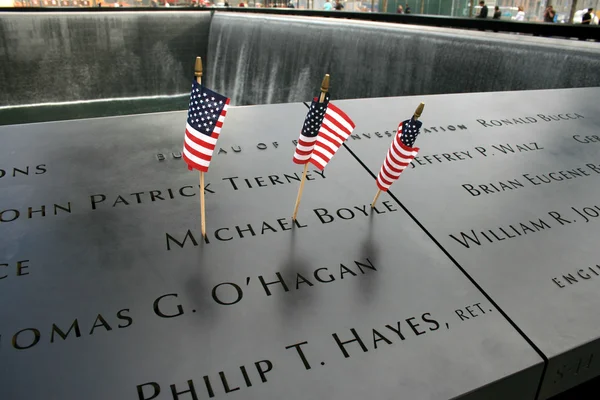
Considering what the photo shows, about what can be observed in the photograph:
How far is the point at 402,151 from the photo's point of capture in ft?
8.03

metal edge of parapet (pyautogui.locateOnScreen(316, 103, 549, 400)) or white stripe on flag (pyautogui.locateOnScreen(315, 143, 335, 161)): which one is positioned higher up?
white stripe on flag (pyautogui.locateOnScreen(315, 143, 335, 161))

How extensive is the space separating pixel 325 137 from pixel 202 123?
610 millimetres

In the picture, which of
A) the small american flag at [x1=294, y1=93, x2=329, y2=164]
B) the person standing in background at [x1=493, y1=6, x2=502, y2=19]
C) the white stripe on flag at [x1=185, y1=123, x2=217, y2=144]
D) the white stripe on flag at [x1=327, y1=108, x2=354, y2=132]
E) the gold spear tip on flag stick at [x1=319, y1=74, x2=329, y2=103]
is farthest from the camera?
the person standing in background at [x1=493, y1=6, x2=502, y2=19]

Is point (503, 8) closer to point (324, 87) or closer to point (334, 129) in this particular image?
point (334, 129)

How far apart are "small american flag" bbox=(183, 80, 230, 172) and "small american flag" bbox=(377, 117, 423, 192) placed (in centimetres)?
87

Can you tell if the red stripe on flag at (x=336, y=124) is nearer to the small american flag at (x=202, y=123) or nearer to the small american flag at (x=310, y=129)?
the small american flag at (x=310, y=129)

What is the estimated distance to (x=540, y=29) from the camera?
8055 mm

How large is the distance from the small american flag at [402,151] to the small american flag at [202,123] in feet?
2.86

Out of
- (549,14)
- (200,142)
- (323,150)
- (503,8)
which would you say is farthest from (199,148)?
(503,8)

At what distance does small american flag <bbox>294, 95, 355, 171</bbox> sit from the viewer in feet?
7.57

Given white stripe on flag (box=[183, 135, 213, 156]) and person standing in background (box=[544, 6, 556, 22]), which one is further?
person standing in background (box=[544, 6, 556, 22])

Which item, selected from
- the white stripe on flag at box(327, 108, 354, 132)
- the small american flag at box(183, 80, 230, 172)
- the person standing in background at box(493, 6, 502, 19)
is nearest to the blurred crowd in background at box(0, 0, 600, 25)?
the person standing in background at box(493, 6, 502, 19)

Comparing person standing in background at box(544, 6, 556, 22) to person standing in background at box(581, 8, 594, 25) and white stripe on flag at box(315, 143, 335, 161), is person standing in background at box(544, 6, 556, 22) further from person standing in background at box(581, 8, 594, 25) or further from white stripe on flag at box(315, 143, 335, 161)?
white stripe on flag at box(315, 143, 335, 161)

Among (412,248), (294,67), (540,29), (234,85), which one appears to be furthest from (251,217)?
(234,85)
